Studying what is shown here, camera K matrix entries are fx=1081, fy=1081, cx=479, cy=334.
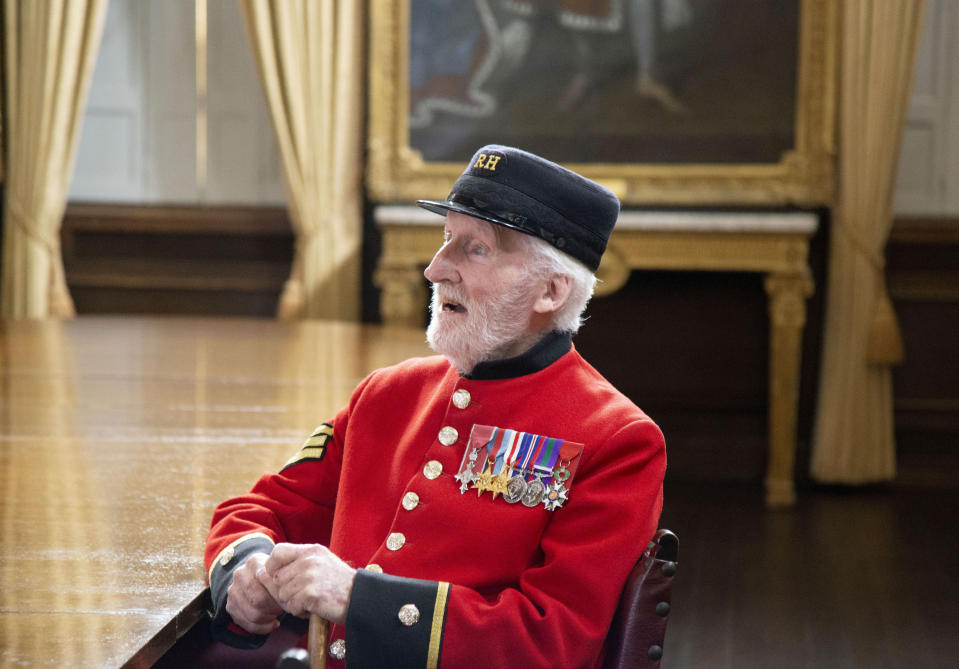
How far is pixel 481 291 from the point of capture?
4.68 feet

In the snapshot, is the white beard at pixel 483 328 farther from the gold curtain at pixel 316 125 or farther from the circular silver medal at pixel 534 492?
the gold curtain at pixel 316 125

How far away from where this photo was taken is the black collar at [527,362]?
1.46m

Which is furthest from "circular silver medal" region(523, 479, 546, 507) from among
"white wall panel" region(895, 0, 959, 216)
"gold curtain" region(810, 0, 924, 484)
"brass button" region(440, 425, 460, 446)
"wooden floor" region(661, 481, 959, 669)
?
"white wall panel" region(895, 0, 959, 216)

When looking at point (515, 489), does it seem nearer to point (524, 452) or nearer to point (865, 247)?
point (524, 452)

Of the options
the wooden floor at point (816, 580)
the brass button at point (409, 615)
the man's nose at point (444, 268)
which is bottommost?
the wooden floor at point (816, 580)

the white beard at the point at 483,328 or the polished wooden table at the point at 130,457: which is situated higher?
the white beard at the point at 483,328

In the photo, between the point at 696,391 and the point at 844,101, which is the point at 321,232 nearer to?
the point at 696,391

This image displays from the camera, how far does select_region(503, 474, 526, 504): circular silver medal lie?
1339 millimetres

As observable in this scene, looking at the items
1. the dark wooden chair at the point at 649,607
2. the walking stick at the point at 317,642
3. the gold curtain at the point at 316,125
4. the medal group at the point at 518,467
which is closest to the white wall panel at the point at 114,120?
the gold curtain at the point at 316,125

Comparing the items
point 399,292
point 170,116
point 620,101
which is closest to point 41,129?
point 170,116

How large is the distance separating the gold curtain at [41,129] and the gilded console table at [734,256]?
1.88 metres

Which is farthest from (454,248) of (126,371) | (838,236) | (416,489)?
(838,236)

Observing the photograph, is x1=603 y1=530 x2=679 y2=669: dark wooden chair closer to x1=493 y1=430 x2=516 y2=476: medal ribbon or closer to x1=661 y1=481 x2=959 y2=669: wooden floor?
x1=493 y1=430 x2=516 y2=476: medal ribbon

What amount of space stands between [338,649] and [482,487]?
27cm
